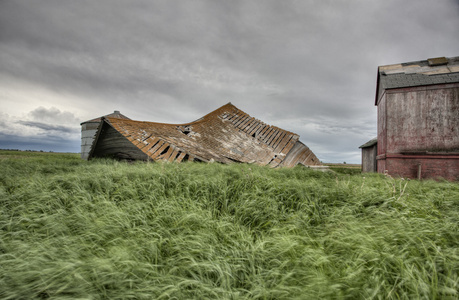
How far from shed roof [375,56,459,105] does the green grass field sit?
18.5 ft

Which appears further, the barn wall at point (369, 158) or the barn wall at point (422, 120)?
the barn wall at point (369, 158)

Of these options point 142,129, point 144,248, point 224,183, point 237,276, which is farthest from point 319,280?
point 142,129

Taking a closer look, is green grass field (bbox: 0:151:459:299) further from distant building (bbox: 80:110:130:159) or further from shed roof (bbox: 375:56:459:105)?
distant building (bbox: 80:110:130:159)

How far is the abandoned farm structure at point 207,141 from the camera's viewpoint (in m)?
7.14

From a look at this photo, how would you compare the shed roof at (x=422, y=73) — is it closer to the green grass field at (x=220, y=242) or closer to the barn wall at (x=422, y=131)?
the barn wall at (x=422, y=131)

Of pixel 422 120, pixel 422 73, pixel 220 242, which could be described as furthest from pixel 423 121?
pixel 220 242

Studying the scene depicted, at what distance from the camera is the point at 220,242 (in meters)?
2.41

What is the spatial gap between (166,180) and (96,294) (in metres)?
2.66

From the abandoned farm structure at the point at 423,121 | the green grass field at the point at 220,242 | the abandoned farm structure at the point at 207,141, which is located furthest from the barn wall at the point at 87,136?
the abandoned farm structure at the point at 423,121

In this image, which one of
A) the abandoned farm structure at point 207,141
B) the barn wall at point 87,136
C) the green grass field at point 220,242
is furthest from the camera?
the barn wall at point 87,136

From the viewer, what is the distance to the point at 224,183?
13.0ft

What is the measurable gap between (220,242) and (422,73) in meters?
9.87

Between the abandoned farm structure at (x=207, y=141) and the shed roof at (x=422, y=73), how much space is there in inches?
176

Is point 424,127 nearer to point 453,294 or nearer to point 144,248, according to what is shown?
point 453,294
